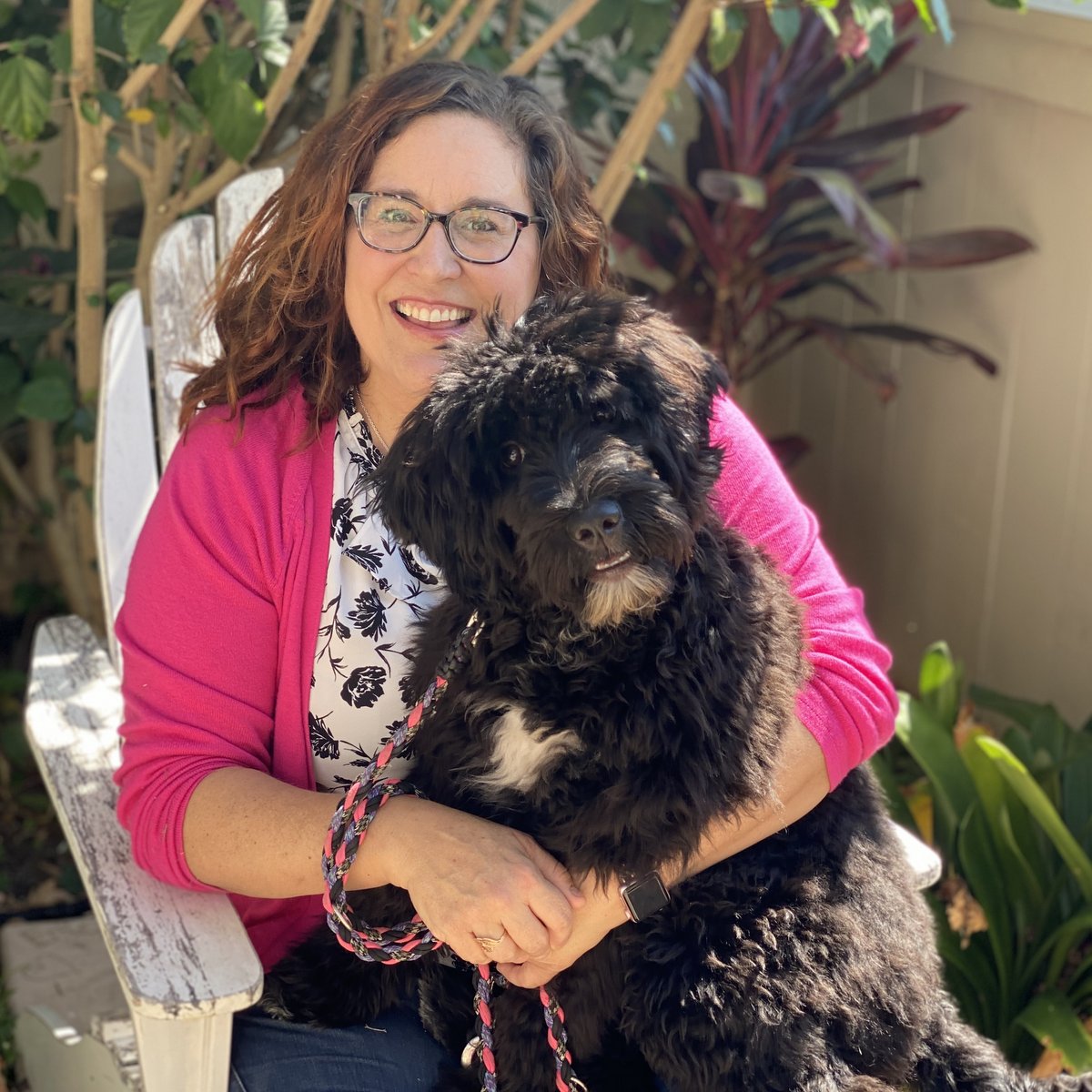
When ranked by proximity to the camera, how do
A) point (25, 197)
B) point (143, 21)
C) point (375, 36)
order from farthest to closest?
point (25, 197), point (375, 36), point (143, 21)

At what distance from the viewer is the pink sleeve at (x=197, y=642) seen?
1802mm

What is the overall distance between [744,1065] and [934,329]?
8.26 feet

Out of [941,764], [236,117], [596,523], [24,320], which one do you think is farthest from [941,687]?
[24,320]

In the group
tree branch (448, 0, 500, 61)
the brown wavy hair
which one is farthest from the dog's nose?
tree branch (448, 0, 500, 61)

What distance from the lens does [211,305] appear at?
2.29 m

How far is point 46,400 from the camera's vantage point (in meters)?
2.85

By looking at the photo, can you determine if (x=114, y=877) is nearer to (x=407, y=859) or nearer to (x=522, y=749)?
(x=407, y=859)

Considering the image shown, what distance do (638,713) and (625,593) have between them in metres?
0.16

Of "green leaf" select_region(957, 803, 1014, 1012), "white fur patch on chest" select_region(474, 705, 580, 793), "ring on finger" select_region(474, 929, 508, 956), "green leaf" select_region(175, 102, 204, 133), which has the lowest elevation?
"green leaf" select_region(957, 803, 1014, 1012)

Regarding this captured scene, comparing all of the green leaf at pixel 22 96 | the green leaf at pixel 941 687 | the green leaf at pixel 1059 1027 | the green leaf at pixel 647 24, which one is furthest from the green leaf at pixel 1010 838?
the green leaf at pixel 22 96

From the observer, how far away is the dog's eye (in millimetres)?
1497

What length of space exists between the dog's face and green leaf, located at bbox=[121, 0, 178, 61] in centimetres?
108

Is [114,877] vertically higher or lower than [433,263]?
lower

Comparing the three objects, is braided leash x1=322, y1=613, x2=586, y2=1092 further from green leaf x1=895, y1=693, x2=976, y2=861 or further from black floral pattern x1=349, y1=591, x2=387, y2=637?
green leaf x1=895, y1=693, x2=976, y2=861
